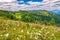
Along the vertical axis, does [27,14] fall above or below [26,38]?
below

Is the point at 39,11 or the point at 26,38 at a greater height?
the point at 26,38

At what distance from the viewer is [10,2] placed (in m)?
9.65

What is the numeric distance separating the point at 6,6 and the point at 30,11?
1.11 meters

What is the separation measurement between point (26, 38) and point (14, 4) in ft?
15.8

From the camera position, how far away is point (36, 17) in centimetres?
927

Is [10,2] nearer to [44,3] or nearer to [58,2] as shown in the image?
[44,3]

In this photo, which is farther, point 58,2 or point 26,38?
point 58,2

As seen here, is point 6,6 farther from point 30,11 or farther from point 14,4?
point 30,11

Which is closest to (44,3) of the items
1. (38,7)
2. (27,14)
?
(38,7)

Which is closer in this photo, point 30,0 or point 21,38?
point 21,38

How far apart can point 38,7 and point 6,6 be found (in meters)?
1.44

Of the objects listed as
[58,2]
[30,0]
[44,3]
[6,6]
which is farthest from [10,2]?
[58,2]

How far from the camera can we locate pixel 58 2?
31.2 feet

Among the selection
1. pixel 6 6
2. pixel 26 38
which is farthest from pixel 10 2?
pixel 26 38
